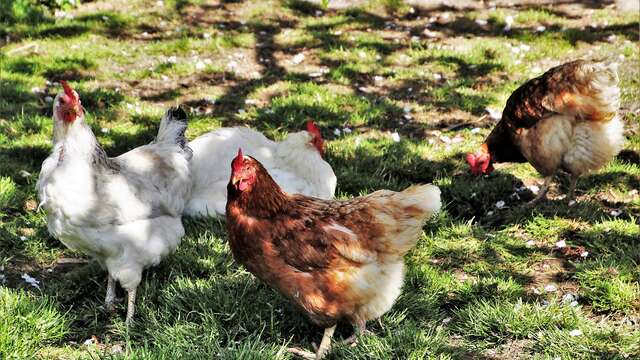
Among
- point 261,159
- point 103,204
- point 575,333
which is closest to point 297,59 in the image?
point 261,159

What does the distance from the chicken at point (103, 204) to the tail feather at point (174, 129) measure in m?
0.49

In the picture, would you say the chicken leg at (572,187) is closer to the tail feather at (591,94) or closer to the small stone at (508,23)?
the tail feather at (591,94)

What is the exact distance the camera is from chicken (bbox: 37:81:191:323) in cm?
404

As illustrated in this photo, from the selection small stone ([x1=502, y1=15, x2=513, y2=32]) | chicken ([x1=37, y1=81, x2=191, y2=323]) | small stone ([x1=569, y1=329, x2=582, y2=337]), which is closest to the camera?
small stone ([x1=569, y1=329, x2=582, y2=337])

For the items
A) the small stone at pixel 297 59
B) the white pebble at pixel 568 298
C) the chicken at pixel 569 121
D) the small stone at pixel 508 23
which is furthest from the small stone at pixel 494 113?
the white pebble at pixel 568 298

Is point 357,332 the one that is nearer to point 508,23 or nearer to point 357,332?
point 357,332

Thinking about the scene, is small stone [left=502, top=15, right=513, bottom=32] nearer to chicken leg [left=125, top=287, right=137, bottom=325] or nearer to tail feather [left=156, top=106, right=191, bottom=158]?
tail feather [left=156, top=106, right=191, bottom=158]

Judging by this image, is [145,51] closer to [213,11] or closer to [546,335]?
[213,11]

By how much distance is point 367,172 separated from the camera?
240 inches

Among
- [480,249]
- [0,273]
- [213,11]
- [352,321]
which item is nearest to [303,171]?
[480,249]

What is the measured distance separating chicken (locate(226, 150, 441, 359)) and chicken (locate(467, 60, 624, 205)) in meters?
2.13

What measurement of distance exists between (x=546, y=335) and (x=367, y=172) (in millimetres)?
2525

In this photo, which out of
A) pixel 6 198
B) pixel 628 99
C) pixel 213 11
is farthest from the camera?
pixel 213 11

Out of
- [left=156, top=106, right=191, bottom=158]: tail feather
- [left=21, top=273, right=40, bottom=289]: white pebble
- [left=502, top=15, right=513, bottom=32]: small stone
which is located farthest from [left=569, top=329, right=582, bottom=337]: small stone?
[left=502, top=15, right=513, bottom=32]: small stone
